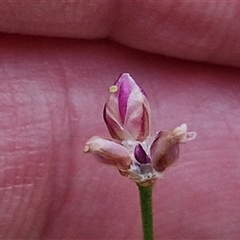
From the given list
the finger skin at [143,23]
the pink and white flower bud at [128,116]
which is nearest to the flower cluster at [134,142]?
the pink and white flower bud at [128,116]

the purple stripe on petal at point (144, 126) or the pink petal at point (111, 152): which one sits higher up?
the purple stripe on petal at point (144, 126)

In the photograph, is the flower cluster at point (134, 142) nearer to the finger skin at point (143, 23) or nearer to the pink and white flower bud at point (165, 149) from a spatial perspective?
the pink and white flower bud at point (165, 149)

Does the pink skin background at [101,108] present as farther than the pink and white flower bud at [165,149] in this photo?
Yes

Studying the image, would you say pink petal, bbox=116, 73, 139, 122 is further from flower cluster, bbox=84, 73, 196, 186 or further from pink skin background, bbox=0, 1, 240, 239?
pink skin background, bbox=0, 1, 240, 239

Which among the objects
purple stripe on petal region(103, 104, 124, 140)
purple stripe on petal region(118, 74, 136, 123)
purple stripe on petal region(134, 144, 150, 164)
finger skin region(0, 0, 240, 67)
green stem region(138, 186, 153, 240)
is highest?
finger skin region(0, 0, 240, 67)

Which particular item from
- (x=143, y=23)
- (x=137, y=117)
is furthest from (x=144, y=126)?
(x=143, y=23)

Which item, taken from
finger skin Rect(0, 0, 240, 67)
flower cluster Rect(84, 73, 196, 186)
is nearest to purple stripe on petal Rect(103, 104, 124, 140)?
flower cluster Rect(84, 73, 196, 186)

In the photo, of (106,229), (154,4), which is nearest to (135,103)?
(154,4)

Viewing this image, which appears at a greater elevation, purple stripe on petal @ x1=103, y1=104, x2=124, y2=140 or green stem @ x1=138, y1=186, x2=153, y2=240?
purple stripe on petal @ x1=103, y1=104, x2=124, y2=140
